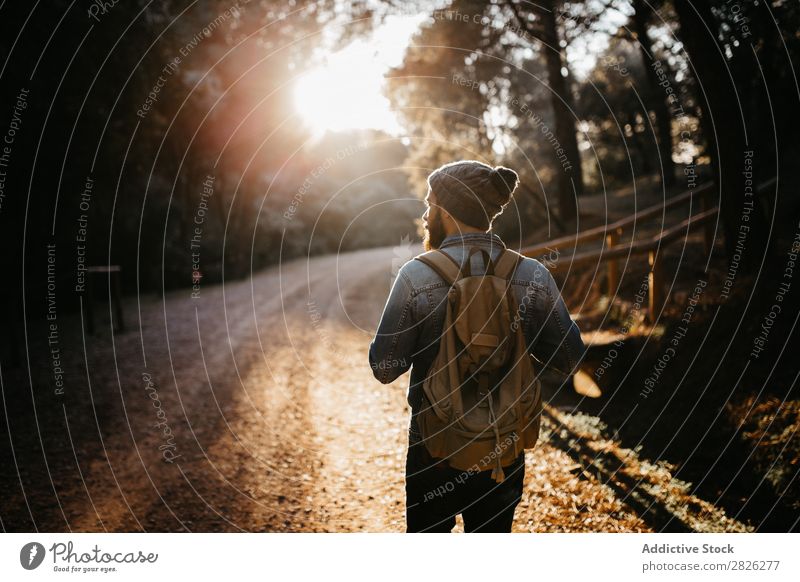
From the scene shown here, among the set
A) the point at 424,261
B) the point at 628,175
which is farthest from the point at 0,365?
the point at 628,175

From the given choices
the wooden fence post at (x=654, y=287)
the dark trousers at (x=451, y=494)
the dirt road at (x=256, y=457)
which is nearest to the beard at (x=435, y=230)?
the dark trousers at (x=451, y=494)

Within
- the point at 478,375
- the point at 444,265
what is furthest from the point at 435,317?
the point at 478,375

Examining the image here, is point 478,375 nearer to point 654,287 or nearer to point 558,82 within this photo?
point 654,287

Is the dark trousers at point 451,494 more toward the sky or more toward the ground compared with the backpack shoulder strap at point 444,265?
more toward the ground

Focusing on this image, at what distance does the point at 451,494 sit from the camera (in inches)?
97.5

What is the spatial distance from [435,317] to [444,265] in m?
0.25

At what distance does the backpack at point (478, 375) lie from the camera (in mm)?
2334

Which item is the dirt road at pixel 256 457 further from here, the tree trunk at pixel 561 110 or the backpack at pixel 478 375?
the tree trunk at pixel 561 110

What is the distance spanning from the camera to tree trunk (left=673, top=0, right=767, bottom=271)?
6336 millimetres

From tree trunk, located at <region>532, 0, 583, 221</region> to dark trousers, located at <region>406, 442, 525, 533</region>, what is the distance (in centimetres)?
1113
